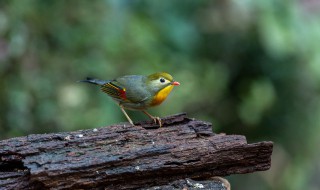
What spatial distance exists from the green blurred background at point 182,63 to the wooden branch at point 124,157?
1.90 m

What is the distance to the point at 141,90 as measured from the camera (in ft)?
15.7

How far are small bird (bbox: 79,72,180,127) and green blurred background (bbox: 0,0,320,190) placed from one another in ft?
2.80

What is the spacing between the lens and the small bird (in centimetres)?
480

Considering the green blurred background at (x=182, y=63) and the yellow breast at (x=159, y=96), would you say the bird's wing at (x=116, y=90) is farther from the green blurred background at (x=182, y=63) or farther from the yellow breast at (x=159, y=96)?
the green blurred background at (x=182, y=63)

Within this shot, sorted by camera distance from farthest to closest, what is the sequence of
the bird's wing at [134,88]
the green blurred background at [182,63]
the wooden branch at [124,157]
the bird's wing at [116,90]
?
the green blurred background at [182,63] → the bird's wing at [116,90] → the bird's wing at [134,88] → the wooden branch at [124,157]

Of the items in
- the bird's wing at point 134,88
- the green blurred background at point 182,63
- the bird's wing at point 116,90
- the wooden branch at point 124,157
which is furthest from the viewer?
the green blurred background at point 182,63

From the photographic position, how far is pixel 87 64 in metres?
6.57

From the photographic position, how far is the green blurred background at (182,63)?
20.3ft

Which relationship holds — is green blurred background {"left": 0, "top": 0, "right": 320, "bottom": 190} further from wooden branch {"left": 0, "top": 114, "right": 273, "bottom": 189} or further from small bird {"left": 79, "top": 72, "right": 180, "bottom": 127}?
wooden branch {"left": 0, "top": 114, "right": 273, "bottom": 189}

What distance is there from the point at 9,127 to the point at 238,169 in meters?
3.55

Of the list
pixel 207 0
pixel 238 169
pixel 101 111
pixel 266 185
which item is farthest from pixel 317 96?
pixel 238 169

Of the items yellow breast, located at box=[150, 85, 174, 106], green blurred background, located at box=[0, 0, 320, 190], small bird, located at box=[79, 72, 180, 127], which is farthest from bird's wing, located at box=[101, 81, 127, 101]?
green blurred background, located at box=[0, 0, 320, 190]

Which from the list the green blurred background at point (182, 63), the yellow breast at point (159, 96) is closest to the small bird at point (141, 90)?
the yellow breast at point (159, 96)

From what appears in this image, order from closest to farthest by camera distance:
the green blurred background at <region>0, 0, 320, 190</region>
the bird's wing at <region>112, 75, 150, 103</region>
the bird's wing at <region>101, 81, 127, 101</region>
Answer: the bird's wing at <region>112, 75, 150, 103</region> < the bird's wing at <region>101, 81, 127, 101</region> < the green blurred background at <region>0, 0, 320, 190</region>
